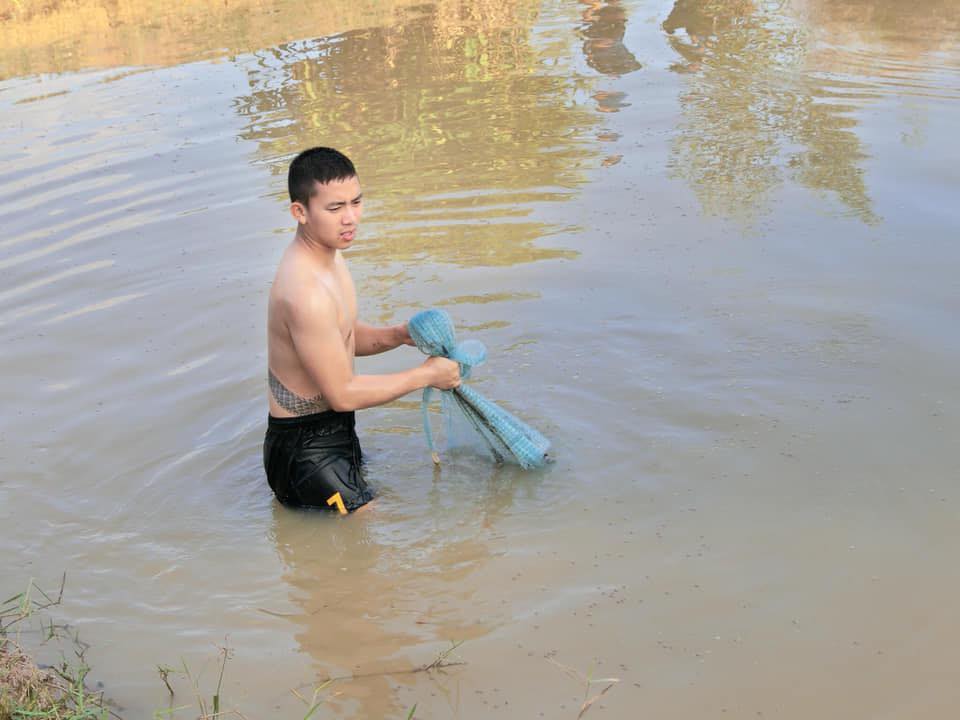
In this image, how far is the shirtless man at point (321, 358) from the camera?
3.54 m

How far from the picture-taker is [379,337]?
4078 mm

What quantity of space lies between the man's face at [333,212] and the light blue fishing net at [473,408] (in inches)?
16.5

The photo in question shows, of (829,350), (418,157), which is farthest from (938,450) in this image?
(418,157)

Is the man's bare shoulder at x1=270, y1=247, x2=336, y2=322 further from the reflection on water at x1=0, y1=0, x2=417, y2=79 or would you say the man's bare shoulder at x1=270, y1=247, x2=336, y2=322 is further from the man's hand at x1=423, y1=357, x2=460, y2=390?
the reflection on water at x1=0, y1=0, x2=417, y2=79

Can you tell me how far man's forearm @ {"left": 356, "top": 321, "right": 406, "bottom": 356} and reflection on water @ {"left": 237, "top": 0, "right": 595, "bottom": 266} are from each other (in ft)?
6.16

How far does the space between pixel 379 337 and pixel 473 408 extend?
1.48ft

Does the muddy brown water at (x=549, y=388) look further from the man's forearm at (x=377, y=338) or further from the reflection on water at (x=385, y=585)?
the man's forearm at (x=377, y=338)

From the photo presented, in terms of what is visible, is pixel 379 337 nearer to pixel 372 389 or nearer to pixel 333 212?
pixel 372 389

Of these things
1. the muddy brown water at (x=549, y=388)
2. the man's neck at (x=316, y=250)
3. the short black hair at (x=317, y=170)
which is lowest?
the muddy brown water at (x=549, y=388)

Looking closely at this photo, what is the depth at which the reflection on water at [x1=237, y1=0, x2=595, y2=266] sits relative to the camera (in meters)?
6.39

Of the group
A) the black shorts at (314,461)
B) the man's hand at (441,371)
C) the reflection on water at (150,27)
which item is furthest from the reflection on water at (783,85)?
the reflection on water at (150,27)

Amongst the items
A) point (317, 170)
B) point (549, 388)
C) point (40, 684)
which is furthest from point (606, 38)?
point (40, 684)

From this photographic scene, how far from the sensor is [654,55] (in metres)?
9.71

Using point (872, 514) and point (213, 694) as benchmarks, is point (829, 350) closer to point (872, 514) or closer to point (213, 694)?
point (872, 514)
